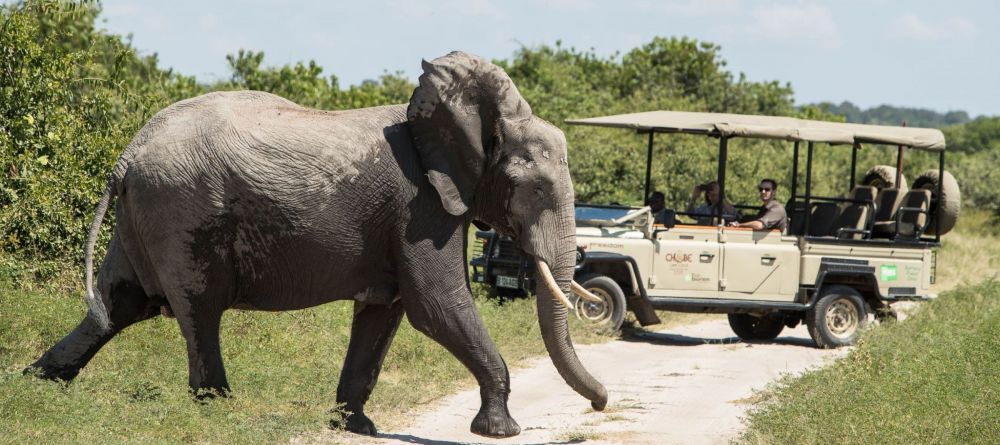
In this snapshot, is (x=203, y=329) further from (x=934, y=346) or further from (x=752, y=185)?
(x=752, y=185)

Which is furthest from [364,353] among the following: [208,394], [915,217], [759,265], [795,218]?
[915,217]

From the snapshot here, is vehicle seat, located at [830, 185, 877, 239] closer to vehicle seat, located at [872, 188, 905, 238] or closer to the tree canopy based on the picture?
vehicle seat, located at [872, 188, 905, 238]

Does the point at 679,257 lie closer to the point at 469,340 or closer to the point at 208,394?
the point at 469,340

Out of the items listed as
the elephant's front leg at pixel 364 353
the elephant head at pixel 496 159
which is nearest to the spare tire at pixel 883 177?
the elephant head at pixel 496 159

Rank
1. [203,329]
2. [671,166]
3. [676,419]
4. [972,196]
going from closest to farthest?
[203,329], [676,419], [671,166], [972,196]

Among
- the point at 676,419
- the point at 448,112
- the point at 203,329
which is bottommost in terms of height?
the point at 676,419

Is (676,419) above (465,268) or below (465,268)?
below

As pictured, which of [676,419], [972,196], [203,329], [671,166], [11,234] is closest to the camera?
[203,329]

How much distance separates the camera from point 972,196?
40094mm

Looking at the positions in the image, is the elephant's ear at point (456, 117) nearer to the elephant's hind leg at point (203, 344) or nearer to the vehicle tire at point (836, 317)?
the elephant's hind leg at point (203, 344)

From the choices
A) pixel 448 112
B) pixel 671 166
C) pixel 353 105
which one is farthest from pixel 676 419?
pixel 353 105

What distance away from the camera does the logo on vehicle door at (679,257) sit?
49.3 ft

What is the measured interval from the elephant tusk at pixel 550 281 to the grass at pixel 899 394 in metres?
1.50

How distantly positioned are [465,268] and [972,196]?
113ft
